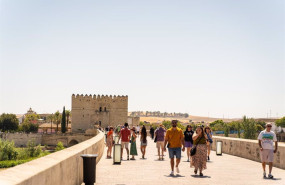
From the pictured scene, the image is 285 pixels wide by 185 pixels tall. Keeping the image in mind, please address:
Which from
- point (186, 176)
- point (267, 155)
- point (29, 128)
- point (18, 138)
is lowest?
point (18, 138)

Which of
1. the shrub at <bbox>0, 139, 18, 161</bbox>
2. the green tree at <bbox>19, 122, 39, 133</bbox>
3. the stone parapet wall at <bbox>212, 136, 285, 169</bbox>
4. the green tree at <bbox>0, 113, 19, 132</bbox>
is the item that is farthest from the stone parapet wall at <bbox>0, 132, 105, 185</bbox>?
the green tree at <bbox>0, 113, 19, 132</bbox>

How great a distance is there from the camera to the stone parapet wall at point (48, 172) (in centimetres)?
472

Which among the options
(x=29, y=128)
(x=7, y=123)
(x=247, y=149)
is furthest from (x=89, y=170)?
(x=7, y=123)

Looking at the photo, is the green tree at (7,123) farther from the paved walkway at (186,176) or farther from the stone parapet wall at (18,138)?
the paved walkway at (186,176)

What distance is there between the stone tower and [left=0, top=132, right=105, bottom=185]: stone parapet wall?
81753 mm

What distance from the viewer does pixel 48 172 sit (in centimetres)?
585

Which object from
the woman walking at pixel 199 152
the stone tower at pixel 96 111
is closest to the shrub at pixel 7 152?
the stone tower at pixel 96 111

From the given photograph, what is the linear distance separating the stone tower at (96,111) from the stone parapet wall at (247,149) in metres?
71.3

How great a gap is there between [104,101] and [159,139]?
252ft

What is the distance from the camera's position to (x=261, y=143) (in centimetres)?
1095

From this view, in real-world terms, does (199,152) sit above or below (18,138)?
above

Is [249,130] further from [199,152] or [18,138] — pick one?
[18,138]

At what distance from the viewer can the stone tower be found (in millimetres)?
90312

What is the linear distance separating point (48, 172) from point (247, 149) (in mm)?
11726
